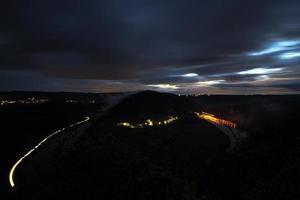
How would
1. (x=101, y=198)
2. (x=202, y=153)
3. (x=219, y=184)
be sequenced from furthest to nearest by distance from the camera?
(x=202, y=153), (x=219, y=184), (x=101, y=198)

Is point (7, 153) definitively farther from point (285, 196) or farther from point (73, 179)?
point (285, 196)

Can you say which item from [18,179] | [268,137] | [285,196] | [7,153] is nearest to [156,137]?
[268,137]

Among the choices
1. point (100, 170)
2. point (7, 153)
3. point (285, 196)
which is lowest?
point (7, 153)

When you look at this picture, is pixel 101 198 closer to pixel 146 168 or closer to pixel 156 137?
pixel 146 168

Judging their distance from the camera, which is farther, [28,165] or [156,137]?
[156,137]

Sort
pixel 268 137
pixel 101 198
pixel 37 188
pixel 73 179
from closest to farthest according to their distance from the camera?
pixel 101 198, pixel 73 179, pixel 37 188, pixel 268 137

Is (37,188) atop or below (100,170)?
below

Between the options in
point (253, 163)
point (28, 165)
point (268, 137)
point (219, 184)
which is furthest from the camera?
point (268, 137)

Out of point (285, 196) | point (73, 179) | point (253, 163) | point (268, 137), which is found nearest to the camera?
point (73, 179)

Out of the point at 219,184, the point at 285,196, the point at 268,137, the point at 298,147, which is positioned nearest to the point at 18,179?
the point at 219,184
